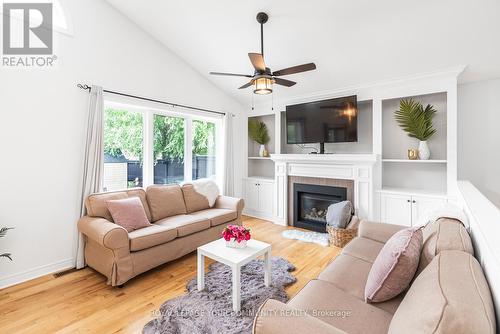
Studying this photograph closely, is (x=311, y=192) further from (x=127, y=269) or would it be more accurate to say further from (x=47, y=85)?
(x=47, y=85)

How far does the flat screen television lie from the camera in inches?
153

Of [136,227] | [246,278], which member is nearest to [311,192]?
[246,278]

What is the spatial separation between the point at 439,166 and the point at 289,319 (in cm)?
371

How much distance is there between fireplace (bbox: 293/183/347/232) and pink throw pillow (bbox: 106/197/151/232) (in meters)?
2.63

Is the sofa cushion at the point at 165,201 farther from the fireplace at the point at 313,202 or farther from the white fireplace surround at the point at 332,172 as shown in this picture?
the fireplace at the point at 313,202

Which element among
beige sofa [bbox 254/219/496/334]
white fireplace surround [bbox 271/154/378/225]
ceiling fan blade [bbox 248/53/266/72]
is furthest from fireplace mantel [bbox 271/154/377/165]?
ceiling fan blade [bbox 248/53/266/72]

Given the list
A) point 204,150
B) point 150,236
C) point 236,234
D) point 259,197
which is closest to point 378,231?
point 236,234

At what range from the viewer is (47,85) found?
9.11ft

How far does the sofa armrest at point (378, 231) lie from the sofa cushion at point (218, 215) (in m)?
1.92

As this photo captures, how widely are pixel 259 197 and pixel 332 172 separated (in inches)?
67.1

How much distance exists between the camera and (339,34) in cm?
307

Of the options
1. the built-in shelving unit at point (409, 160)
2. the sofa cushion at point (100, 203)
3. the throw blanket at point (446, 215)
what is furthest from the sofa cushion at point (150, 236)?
the built-in shelving unit at point (409, 160)

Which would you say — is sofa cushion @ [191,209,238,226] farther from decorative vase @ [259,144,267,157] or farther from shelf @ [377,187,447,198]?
shelf @ [377,187,447,198]

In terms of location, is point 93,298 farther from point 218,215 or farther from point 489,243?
point 489,243
